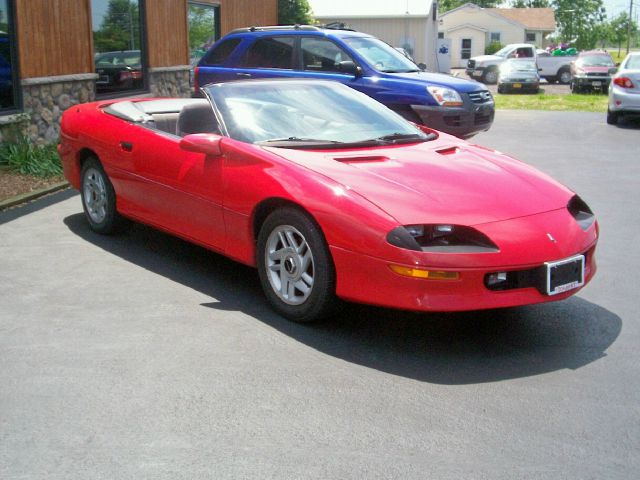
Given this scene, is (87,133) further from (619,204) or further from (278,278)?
(619,204)

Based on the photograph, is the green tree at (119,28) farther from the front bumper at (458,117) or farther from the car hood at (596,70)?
the car hood at (596,70)

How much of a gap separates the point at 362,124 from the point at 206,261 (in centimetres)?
161

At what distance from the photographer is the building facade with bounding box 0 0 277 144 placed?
37.0 ft

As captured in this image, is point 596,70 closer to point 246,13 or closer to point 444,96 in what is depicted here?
point 246,13

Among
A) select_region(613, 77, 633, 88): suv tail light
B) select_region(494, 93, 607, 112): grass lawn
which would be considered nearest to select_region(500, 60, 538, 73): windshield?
select_region(494, 93, 607, 112): grass lawn

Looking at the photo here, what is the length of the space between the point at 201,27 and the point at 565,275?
50.4ft

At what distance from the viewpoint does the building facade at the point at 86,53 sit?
444 inches

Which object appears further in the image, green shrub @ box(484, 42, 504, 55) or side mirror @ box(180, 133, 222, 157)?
green shrub @ box(484, 42, 504, 55)

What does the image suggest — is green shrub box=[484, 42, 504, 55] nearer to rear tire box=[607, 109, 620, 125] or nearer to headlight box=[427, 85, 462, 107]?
rear tire box=[607, 109, 620, 125]

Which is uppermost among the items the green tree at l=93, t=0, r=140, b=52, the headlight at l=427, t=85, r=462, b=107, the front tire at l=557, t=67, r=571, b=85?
the green tree at l=93, t=0, r=140, b=52

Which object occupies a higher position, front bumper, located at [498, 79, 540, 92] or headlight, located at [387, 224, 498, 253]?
headlight, located at [387, 224, 498, 253]

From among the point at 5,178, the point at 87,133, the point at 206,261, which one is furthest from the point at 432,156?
the point at 5,178

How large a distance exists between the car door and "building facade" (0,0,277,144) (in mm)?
5177

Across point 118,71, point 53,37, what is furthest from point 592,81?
point 53,37
